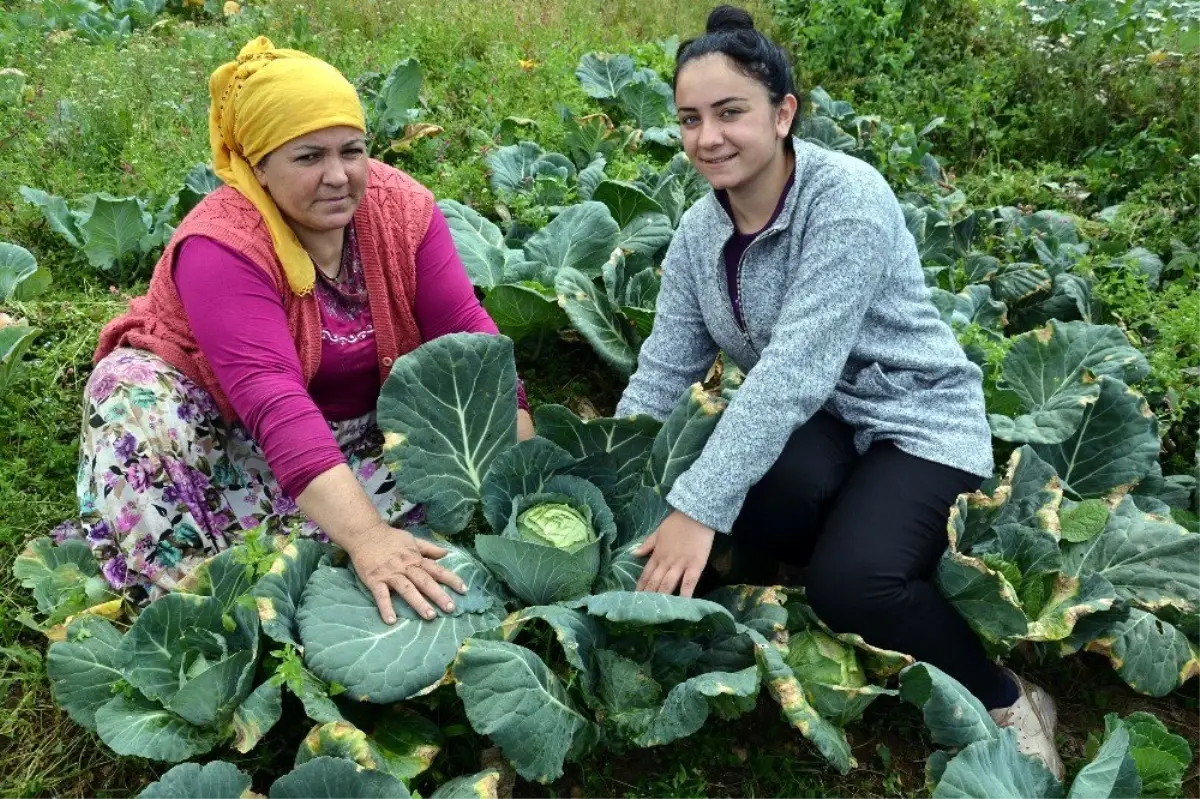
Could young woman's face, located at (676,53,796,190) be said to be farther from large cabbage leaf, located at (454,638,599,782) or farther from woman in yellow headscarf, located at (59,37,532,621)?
large cabbage leaf, located at (454,638,599,782)

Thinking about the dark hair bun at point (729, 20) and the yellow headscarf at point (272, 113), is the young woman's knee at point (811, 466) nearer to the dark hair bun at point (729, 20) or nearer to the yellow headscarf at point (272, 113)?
the dark hair bun at point (729, 20)

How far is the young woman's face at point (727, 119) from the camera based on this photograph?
2336 mm

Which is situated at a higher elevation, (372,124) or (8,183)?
(372,124)

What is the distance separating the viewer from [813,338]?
2.35 meters

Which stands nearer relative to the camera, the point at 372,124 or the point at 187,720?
the point at 187,720

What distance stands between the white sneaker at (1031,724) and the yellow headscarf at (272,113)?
6.91 ft

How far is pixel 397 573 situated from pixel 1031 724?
1617mm

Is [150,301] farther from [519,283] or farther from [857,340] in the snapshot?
[857,340]

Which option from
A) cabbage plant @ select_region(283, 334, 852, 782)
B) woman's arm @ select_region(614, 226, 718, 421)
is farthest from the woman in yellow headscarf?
woman's arm @ select_region(614, 226, 718, 421)

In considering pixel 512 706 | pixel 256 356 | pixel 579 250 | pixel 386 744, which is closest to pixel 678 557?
pixel 512 706

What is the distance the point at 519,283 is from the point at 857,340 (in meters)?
1.33

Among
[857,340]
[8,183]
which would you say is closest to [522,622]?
[857,340]

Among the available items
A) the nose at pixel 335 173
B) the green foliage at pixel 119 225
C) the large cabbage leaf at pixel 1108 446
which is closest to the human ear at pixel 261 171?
the nose at pixel 335 173

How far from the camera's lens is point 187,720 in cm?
221
